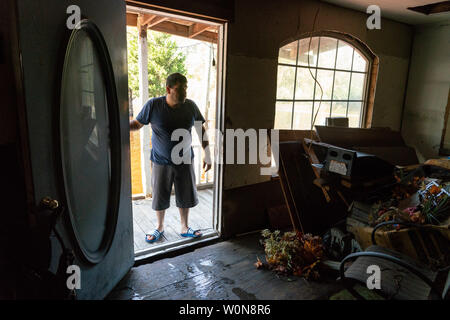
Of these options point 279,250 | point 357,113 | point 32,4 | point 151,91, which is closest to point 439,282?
point 279,250

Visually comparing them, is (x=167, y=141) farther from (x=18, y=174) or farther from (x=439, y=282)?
(x=439, y=282)

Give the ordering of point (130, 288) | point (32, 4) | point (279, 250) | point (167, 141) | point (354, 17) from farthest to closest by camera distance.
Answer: point (354, 17)
point (167, 141)
point (279, 250)
point (130, 288)
point (32, 4)

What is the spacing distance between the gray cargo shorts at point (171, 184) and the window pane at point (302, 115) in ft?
4.64

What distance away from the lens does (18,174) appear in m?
1.22

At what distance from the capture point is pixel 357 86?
3.88 m

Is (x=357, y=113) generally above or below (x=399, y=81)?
below

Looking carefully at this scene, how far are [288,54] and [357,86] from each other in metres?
1.30

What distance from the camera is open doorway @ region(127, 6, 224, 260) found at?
290 cm

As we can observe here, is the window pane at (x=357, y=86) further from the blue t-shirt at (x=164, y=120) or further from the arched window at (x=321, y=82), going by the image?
the blue t-shirt at (x=164, y=120)

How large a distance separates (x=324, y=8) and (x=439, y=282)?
282 centimetres
